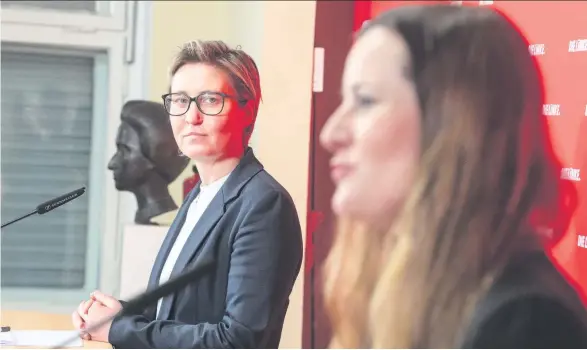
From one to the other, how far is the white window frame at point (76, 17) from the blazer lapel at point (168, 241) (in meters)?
1.28

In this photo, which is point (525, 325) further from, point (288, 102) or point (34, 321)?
point (34, 321)

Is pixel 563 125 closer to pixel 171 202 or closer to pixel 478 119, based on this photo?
pixel 478 119

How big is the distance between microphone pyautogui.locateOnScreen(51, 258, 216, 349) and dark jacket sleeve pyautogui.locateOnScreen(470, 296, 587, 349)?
33 centimetres

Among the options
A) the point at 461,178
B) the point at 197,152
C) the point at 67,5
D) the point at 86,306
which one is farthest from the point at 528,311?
the point at 67,5

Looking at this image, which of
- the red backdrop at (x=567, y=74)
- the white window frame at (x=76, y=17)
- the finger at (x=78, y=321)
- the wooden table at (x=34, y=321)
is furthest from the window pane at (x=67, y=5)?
the finger at (x=78, y=321)

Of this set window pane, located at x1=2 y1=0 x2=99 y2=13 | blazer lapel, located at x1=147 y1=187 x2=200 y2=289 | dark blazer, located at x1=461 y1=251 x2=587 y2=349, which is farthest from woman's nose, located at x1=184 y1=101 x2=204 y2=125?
window pane, located at x1=2 y1=0 x2=99 y2=13

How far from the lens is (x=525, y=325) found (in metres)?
0.81

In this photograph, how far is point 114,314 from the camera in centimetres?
98

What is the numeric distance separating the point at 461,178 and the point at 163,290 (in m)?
0.36

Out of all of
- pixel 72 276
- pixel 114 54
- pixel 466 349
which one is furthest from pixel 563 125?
pixel 114 54

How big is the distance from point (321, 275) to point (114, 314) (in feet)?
0.88

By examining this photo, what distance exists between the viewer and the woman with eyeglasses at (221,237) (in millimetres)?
931

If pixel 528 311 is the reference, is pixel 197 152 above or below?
above

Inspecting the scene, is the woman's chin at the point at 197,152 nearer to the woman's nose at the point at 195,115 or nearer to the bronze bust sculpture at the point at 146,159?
the woman's nose at the point at 195,115
